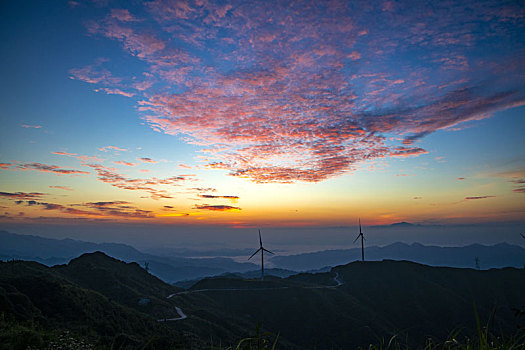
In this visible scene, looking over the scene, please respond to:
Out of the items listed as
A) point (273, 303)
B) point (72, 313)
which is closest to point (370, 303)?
point (273, 303)

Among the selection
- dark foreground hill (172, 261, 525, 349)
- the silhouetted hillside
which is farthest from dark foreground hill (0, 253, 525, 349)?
dark foreground hill (172, 261, 525, 349)

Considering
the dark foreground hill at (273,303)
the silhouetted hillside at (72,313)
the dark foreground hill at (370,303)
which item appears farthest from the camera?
the dark foreground hill at (370,303)

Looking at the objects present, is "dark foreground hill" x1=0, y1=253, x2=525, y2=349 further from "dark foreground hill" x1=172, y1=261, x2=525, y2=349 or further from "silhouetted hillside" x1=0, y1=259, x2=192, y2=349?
"dark foreground hill" x1=172, y1=261, x2=525, y2=349

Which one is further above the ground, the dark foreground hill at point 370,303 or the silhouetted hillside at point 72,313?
the silhouetted hillside at point 72,313

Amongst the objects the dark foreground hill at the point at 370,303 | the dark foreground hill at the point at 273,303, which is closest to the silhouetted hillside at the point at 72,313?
the dark foreground hill at the point at 273,303

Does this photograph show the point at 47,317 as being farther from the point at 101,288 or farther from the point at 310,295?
the point at 310,295

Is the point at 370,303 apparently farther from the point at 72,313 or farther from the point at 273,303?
the point at 72,313

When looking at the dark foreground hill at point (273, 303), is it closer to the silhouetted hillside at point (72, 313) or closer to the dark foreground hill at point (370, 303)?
the silhouetted hillside at point (72, 313)

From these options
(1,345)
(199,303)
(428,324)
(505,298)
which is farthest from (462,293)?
(1,345)
